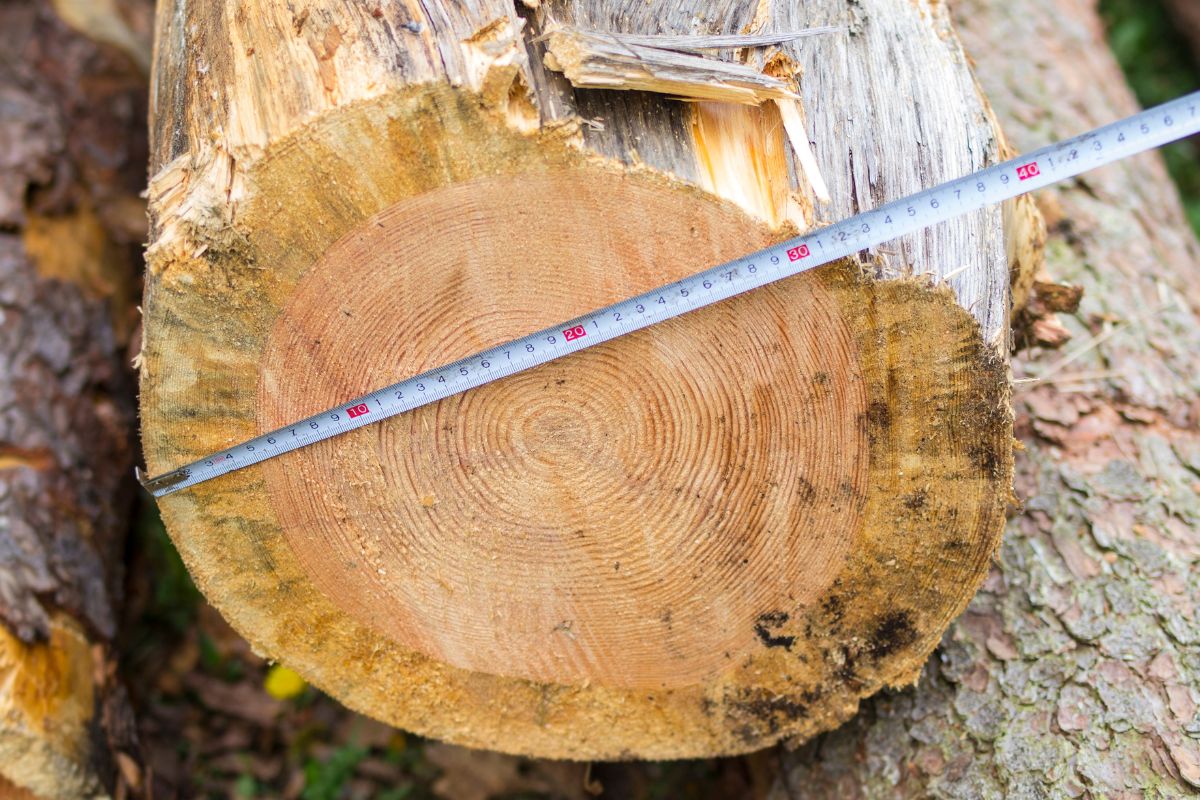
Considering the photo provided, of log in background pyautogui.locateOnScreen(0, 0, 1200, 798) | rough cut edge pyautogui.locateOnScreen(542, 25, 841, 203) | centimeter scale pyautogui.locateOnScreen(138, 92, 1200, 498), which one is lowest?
log in background pyautogui.locateOnScreen(0, 0, 1200, 798)

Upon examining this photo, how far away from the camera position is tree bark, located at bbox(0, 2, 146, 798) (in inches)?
83.1

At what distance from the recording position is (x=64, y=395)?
8.44 ft

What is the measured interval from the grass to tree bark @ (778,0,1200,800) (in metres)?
2.00

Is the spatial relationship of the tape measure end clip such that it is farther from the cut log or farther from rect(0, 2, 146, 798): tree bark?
rect(0, 2, 146, 798): tree bark

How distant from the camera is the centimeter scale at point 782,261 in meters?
1.51

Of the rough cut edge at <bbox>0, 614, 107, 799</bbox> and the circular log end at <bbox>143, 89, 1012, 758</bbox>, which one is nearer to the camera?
the circular log end at <bbox>143, 89, 1012, 758</bbox>

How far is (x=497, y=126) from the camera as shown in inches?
56.5

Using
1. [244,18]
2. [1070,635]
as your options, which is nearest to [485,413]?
[244,18]

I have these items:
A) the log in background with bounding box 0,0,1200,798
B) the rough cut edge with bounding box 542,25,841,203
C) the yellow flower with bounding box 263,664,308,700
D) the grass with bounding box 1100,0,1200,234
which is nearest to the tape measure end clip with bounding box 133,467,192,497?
the rough cut edge with bounding box 542,25,841,203

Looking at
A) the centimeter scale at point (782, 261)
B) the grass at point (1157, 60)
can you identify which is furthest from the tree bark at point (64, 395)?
the grass at point (1157, 60)

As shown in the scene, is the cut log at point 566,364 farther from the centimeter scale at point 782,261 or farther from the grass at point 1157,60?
the grass at point 1157,60

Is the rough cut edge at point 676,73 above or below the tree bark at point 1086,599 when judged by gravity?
above

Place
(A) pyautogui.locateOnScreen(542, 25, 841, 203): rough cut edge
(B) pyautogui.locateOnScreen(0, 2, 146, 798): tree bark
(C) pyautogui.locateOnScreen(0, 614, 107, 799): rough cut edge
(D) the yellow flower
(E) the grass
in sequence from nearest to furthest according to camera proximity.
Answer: (A) pyautogui.locateOnScreen(542, 25, 841, 203): rough cut edge → (C) pyautogui.locateOnScreen(0, 614, 107, 799): rough cut edge → (B) pyautogui.locateOnScreen(0, 2, 146, 798): tree bark → (D) the yellow flower → (E) the grass

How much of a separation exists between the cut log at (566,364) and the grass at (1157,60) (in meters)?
3.19
